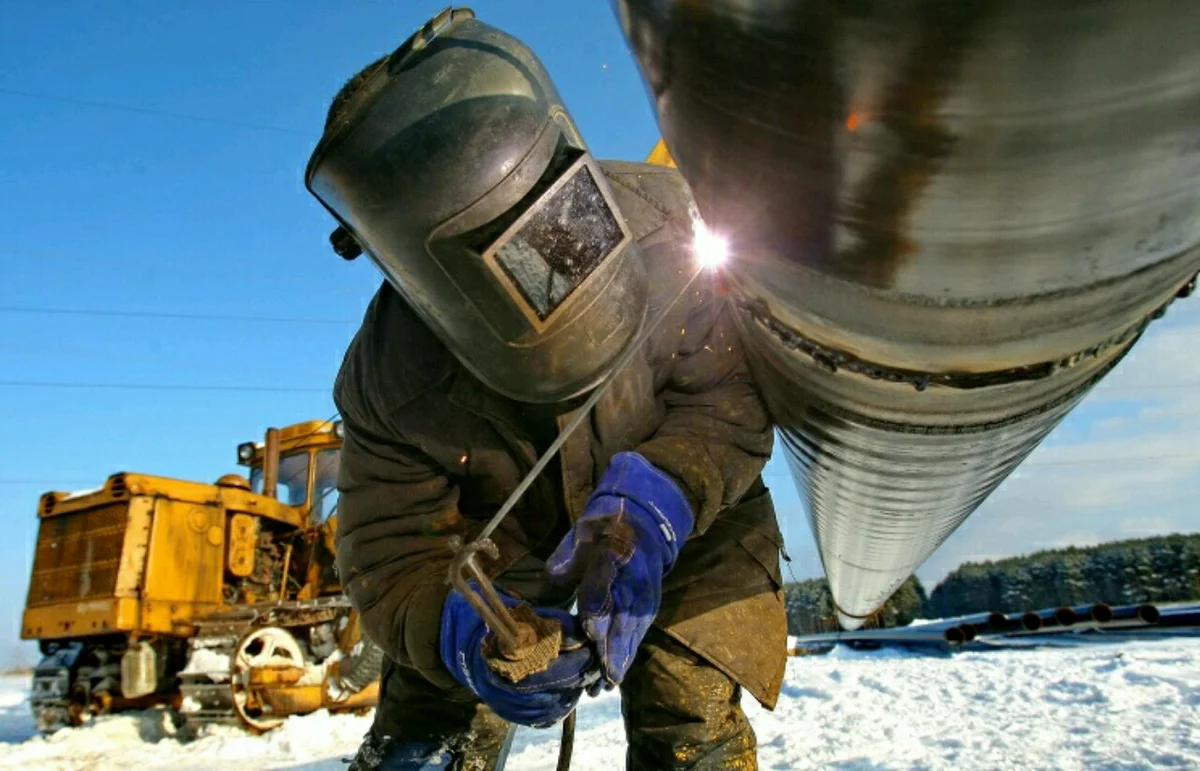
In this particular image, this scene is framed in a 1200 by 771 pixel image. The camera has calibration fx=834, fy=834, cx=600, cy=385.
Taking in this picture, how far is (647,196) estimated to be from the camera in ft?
7.48

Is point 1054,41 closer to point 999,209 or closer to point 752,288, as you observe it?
point 999,209

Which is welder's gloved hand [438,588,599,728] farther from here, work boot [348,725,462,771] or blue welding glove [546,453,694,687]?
work boot [348,725,462,771]

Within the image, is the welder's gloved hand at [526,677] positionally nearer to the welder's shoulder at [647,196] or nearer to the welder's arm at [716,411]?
the welder's arm at [716,411]

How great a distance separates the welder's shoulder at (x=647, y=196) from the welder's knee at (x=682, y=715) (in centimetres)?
113

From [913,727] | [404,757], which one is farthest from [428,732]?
[913,727]

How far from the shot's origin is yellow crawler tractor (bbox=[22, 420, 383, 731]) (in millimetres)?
7949

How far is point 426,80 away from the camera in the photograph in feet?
5.22

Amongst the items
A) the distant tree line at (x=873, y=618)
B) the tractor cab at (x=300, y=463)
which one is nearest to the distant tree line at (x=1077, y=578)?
the distant tree line at (x=873, y=618)

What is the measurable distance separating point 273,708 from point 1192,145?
8814 mm

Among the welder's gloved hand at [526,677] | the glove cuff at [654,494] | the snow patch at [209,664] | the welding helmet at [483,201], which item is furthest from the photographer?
the snow patch at [209,664]

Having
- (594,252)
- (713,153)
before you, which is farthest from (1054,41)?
(594,252)

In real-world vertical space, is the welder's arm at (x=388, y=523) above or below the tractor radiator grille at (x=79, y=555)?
below

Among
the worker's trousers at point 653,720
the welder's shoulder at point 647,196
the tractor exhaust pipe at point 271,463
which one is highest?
the tractor exhaust pipe at point 271,463

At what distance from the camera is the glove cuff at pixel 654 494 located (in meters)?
1.84
